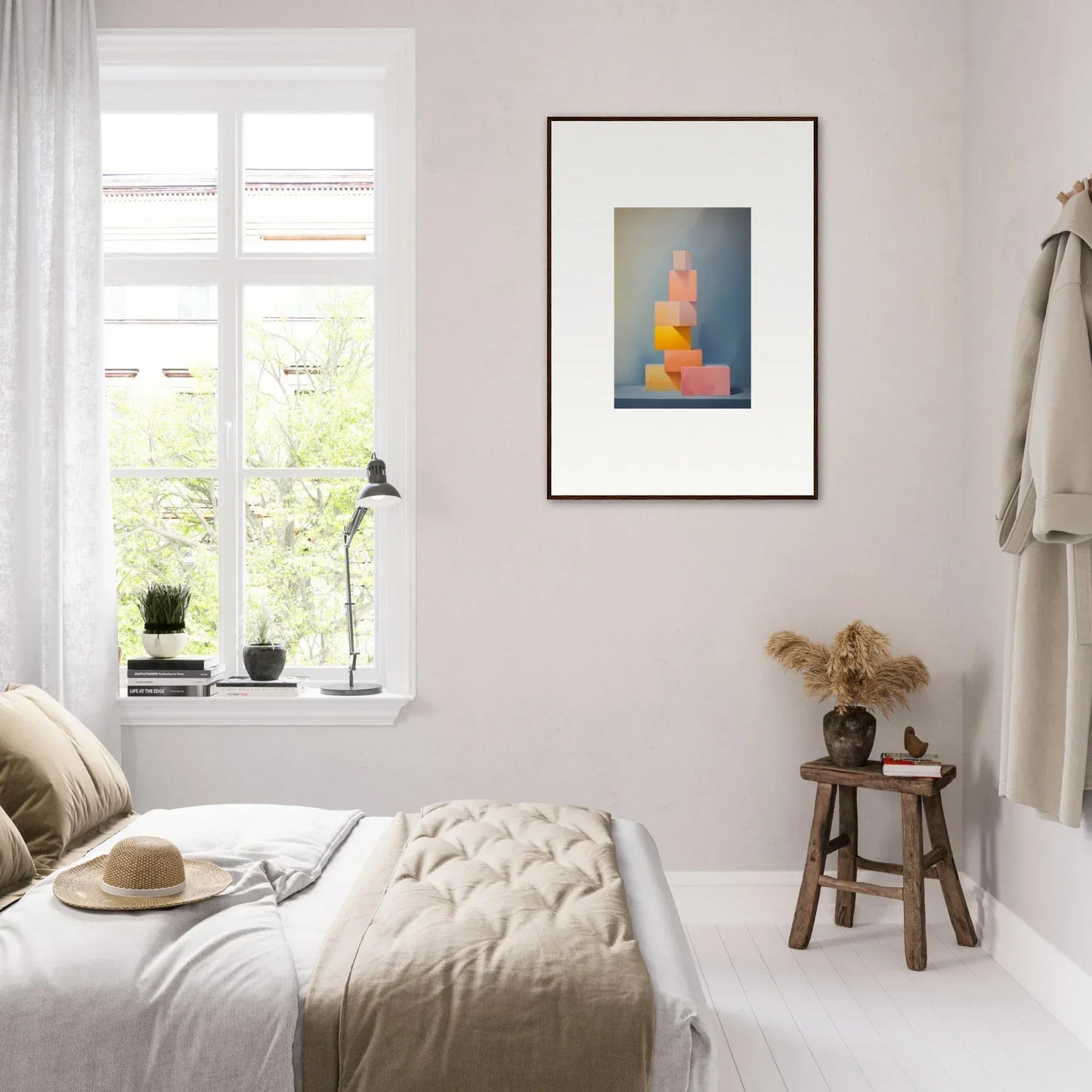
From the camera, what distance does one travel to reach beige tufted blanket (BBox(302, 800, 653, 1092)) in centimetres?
140

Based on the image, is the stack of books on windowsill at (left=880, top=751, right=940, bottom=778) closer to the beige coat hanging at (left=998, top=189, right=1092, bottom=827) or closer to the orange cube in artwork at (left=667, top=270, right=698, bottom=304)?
the beige coat hanging at (left=998, top=189, right=1092, bottom=827)

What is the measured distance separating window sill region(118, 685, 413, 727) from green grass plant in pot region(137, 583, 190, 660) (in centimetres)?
15

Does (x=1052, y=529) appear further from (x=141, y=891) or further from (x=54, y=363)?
(x=54, y=363)

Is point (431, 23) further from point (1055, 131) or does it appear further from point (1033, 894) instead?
point (1033, 894)

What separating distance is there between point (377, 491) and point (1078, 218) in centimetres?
187

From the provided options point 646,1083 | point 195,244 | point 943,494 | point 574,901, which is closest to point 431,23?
point 195,244

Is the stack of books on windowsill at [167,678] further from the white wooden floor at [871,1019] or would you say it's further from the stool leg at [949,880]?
the stool leg at [949,880]

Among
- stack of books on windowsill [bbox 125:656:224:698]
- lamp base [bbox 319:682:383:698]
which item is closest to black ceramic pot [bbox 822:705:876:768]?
lamp base [bbox 319:682:383:698]

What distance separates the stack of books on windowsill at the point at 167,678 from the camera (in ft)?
10.1

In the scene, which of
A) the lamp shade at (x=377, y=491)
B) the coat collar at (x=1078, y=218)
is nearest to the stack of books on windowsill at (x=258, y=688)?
the lamp shade at (x=377, y=491)

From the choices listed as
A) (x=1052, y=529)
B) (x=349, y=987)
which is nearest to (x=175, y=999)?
(x=349, y=987)

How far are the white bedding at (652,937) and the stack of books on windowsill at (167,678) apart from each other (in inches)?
38.9

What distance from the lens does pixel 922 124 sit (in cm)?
307

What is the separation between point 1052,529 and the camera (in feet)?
6.97
